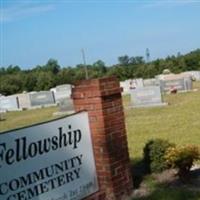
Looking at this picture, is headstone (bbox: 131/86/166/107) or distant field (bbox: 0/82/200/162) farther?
headstone (bbox: 131/86/166/107)

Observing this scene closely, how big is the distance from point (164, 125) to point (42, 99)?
22947mm

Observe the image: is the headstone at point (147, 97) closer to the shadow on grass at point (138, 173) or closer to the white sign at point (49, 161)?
the shadow on grass at point (138, 173)

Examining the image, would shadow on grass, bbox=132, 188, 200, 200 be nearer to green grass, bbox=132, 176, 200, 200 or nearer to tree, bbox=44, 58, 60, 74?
green grass, bbox=132, 176, 200, 200

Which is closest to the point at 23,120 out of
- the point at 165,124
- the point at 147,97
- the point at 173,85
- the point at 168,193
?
the point at 147,97

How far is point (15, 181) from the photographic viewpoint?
5977 millimetres

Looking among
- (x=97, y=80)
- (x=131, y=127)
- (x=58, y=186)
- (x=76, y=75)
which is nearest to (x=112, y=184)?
(x=58, y=186)

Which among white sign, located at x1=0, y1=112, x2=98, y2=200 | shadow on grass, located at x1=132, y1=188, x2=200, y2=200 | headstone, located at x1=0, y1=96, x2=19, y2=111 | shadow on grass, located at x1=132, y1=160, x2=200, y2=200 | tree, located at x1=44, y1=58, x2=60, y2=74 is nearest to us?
white sign, located at x1=0, y1=112, x2=98, y2=200

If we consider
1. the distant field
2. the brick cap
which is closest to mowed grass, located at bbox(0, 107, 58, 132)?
the distant field

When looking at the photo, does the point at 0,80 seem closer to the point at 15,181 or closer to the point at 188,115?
the point at 188,115

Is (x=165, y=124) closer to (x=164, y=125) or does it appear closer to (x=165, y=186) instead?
(x=164, y=125)

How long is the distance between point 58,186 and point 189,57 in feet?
240

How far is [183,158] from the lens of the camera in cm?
768

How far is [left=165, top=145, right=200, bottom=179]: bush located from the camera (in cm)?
768

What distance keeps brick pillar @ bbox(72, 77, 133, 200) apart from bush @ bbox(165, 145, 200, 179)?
33.2 inches
